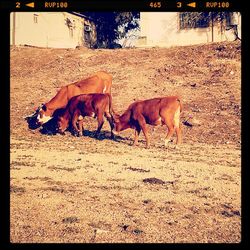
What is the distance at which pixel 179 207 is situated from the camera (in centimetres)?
510

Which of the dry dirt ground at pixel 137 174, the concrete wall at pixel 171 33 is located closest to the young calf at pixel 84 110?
the dry dirt ground at pixel 137 174

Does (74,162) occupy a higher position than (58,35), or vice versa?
(58,35)

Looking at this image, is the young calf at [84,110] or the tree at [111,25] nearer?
the young calf at [84,110]

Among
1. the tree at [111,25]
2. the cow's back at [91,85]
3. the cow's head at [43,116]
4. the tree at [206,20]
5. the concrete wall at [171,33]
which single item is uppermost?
the tree at [111,25]

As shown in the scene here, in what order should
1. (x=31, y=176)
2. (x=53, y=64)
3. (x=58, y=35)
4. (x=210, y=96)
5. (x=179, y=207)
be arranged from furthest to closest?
(x=58, y=35), (x=53, y=64), (x=210, y=96), (x=31, y=176), (x=179, y=207)

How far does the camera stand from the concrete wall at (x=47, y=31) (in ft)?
86.7

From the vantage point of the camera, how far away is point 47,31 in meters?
30.1

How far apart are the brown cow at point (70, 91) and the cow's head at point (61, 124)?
767 millimetres

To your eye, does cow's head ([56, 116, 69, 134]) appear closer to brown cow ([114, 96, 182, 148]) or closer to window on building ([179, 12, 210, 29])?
brown cow ([114, 96, 182, 148])

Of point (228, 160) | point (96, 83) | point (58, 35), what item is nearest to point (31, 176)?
point (228, 160)

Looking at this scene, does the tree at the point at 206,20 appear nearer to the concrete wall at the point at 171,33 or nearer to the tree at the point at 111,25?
the concrete wall at the point at 171,33

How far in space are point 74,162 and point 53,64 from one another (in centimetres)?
1534

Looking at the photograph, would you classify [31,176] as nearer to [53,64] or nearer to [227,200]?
[227,200]

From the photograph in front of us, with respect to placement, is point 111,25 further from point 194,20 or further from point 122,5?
point 122,5
